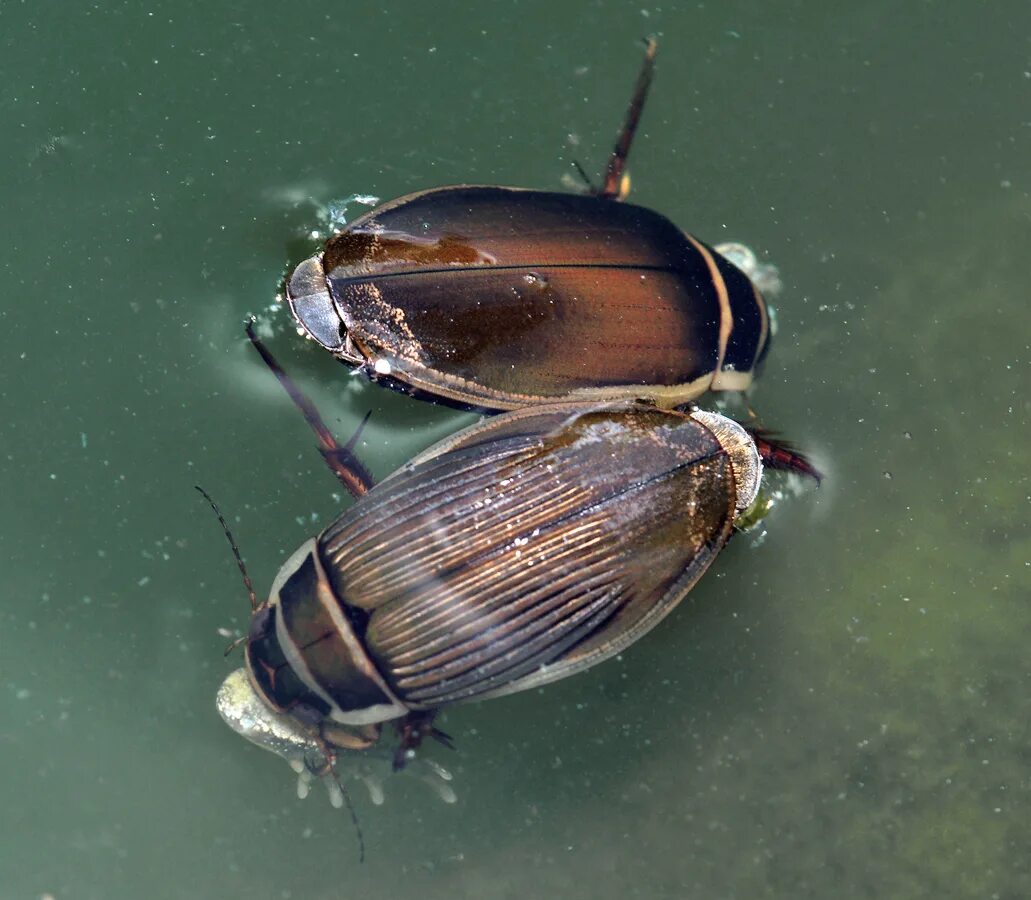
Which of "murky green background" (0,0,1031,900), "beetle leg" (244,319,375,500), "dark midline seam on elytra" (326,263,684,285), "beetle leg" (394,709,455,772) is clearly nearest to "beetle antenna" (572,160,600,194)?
"murky green background" (0,0,1031,900)

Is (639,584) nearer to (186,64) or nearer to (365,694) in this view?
(365,694)

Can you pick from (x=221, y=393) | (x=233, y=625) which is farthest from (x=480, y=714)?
(x=221, y=393)

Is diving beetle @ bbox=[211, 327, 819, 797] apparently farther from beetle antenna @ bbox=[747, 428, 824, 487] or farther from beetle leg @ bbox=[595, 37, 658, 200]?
beetle leg @ bbox=[595, 37, 658, 200]

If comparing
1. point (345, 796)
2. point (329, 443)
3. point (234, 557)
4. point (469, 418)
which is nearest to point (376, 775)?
point (345, 796)

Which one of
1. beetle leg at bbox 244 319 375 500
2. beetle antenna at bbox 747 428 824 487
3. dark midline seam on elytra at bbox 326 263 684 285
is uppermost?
dark midline seam on elytra at bbox 326 263 684 285

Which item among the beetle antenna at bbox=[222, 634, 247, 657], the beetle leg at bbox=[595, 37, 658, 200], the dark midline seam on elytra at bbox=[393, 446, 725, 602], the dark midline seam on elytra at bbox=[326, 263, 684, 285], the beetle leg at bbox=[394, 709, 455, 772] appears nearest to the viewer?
the dark midline seam on elytra at bbox=[393, 446, 725, 602]

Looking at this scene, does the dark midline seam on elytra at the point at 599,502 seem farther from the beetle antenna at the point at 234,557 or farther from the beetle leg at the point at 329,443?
the beetle antenna at the point at 234,557

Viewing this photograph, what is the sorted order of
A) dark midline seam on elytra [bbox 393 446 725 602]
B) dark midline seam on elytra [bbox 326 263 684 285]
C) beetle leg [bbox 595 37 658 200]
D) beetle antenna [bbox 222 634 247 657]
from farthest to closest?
beetle leg [bbox 595 37 658 200] → beetle antenna [bbox 222 634 247 657] → dark midline seam on elytra [bbox 326 263 684 285] → dark midline seam on elytra [bbox 393 446 725 602]

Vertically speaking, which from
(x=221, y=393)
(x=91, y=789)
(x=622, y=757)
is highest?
(x=221, y=393)
